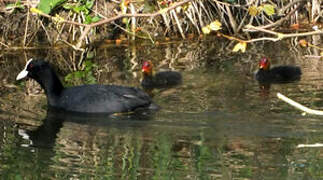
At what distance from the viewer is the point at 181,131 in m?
8.40

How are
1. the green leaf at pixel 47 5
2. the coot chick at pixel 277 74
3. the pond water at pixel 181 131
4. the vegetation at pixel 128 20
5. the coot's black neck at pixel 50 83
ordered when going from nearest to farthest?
the pond water at pixel 181 131 < the coot's black neck at pixel 50 83 < the coot chick at pixel 277 74 < the green leaf at pixel 47 5 < the vegetation at pixel 128 20

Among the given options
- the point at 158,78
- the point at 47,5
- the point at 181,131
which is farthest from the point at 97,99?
the point at 47,5

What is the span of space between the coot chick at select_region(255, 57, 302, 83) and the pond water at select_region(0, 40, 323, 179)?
14 centimetres

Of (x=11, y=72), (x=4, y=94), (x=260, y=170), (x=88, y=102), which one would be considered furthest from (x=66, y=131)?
(x=11, y=72)

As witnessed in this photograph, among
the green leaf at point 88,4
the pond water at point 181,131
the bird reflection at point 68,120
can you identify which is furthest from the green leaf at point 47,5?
the bird reflection at point 68,120

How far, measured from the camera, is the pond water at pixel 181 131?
Answer: 22.5 ft

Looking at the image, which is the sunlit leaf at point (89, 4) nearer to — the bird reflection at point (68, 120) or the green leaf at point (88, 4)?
the green leaf at point (88, 4)

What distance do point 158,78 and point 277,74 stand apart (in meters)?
1.71

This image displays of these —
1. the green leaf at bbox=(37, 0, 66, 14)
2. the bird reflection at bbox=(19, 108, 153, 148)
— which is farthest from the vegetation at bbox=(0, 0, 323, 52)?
the bird reflection at bbox=(19, 108, 153, 148)

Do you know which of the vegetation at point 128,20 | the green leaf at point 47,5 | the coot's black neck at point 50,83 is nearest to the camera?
the coot's black neck at point 50,83

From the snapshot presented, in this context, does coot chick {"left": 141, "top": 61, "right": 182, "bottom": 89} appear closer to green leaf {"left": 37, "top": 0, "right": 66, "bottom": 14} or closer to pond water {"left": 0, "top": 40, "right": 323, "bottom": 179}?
pond water {"left": 0, "top": 40, "right": 323, "bottom": 179}

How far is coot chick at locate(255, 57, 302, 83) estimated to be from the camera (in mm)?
10922

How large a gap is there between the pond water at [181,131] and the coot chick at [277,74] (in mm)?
136

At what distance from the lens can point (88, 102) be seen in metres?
9.53
